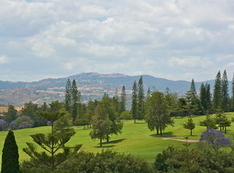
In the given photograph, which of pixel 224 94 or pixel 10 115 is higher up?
pixel 224 94

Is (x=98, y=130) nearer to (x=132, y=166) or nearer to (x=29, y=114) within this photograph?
(x=132, y=166)

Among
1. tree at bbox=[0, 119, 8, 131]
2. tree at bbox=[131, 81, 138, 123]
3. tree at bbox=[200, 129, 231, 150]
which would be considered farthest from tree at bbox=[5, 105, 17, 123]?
tree at bbox=[200, 129, 231, 150]

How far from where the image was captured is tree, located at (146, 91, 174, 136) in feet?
168

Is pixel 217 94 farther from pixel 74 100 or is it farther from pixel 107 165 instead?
pixel 107 165

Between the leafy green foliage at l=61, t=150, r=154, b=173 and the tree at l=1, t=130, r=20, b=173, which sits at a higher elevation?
the tree at l=1, t=130, r=20, b=173

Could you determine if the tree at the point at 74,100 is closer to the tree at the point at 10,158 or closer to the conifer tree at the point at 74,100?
the conifer tree at the point at 74,100

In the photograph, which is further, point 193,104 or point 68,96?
point 68,96

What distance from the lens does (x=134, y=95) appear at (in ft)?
316

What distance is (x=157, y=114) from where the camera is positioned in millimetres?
51781

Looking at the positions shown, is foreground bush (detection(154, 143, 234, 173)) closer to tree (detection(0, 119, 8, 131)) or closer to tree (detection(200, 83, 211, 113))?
tree (detection(200, 83, 211, 113))

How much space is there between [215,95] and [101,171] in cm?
7922

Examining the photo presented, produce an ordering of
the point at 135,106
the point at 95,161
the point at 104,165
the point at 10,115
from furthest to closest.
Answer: the point at 10,115, the point at 135,106, the point at 95,161, the point at 104,165

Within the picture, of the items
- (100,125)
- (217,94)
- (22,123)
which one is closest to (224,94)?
(217,94)

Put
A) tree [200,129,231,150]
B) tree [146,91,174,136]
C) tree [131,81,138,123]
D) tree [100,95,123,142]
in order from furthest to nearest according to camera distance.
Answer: tree [131,81,138,123], tree [100,95,123,142], tree [146,91,174,136], tree [200,129,231,150]
